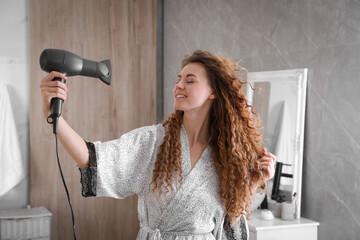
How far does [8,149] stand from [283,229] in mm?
2020

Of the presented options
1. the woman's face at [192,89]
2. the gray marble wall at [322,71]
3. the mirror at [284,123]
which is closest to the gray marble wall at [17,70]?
the gray marble wall at [322,71]

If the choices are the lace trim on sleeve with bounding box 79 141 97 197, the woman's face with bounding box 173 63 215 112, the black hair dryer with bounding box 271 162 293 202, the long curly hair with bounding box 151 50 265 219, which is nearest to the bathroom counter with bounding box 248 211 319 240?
the black hair dryer with bounding box 271 162 293 202

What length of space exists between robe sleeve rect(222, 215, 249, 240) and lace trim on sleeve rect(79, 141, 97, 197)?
582 millimetres

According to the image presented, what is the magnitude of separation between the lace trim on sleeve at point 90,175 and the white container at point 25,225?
1.71 meters

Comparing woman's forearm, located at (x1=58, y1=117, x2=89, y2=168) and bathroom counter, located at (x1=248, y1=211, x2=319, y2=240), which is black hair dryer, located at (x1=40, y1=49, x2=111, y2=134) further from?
bathroom counter, located at (x1=248, y1=211, x2=319, y2=240)

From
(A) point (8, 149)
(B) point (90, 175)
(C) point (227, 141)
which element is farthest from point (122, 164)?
(A) point (8, 149)

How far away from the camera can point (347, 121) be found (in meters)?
2.06

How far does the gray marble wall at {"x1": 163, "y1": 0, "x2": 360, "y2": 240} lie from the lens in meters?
2.04

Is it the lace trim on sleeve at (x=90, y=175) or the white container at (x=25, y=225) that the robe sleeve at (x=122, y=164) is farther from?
the white container at (x=25, y=225)

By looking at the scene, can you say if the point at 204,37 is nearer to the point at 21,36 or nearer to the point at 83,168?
the point at 21,36

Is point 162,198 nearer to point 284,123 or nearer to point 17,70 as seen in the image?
point 284,123

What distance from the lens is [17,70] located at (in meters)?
3.02

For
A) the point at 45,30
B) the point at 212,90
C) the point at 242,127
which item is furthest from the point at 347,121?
the point at 45,30

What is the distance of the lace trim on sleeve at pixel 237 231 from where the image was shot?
1.57 m
